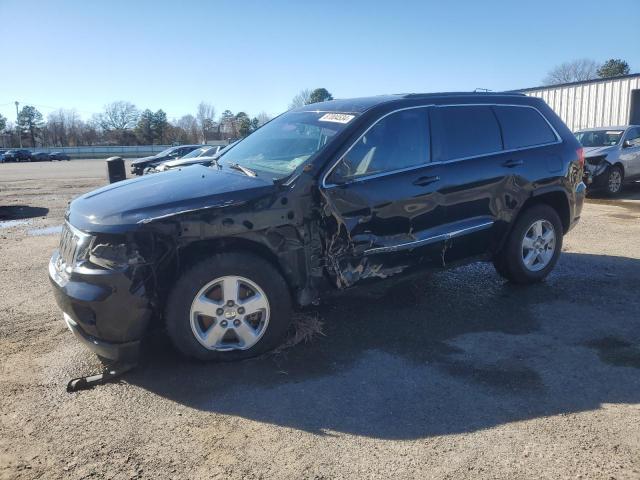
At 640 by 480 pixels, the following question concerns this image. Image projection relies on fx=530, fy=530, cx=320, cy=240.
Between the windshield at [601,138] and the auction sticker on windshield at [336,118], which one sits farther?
the windshield at [601,138]

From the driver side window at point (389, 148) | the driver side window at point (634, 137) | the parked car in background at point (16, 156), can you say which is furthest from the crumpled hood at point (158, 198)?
the parked car in background at point (16, 156)

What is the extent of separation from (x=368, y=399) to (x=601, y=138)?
Result: 521 inches

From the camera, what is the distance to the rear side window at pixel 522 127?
5.29 metres

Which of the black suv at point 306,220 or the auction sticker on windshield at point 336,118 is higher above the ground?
the auction sticker on windshield at point 336,118

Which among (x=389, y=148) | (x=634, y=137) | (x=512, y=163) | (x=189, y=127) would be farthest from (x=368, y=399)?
(x=189, y=127)

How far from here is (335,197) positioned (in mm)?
4070

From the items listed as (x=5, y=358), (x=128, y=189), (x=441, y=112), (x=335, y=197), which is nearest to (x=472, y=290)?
(x=441, y=112)

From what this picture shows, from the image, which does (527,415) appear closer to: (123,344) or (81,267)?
(123,344)

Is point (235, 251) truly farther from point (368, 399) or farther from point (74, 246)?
point (368, 399)

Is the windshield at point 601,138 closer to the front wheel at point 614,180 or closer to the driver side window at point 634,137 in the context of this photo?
the driver side window at point 634,137

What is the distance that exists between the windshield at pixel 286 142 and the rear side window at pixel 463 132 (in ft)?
2.83

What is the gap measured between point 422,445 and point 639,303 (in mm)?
3329

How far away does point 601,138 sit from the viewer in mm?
13898

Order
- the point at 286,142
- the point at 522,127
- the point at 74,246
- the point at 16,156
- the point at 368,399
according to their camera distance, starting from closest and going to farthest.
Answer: the point at 368,399 → the point at 74,246 → the point at 286,142 → the point at 522,127 → the point at 16,156
